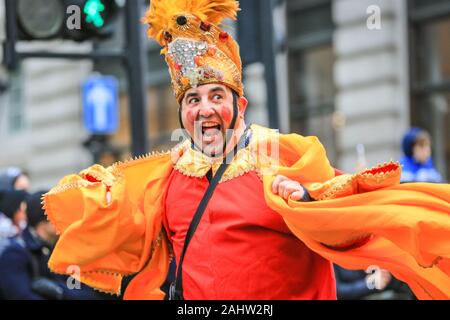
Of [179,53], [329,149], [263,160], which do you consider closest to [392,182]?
[263,160]

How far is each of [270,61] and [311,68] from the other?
26.0 ft

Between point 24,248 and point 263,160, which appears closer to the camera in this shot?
point 263,160

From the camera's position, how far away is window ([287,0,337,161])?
14836mm

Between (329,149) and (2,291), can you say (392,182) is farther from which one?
(329,149)

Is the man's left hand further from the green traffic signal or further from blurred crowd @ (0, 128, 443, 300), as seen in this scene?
the green traffic signal

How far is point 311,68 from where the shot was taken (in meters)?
15.2

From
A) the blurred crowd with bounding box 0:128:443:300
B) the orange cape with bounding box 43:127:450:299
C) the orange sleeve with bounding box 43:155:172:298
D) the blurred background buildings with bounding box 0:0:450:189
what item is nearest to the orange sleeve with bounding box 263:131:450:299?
the orange cape with bounding box 43:127:450:299

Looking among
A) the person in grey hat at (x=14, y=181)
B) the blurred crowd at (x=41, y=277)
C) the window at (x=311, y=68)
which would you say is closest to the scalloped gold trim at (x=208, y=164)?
the blurred crowd at (x=41, y=277)

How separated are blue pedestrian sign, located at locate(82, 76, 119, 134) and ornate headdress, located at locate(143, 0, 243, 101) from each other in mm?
8478

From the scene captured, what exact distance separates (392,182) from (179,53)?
116 cm

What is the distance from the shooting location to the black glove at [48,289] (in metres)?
7.51

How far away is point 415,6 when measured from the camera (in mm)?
13734

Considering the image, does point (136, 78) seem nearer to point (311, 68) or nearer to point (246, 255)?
point (246, 255)

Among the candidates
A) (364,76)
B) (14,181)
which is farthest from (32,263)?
(364,76)
